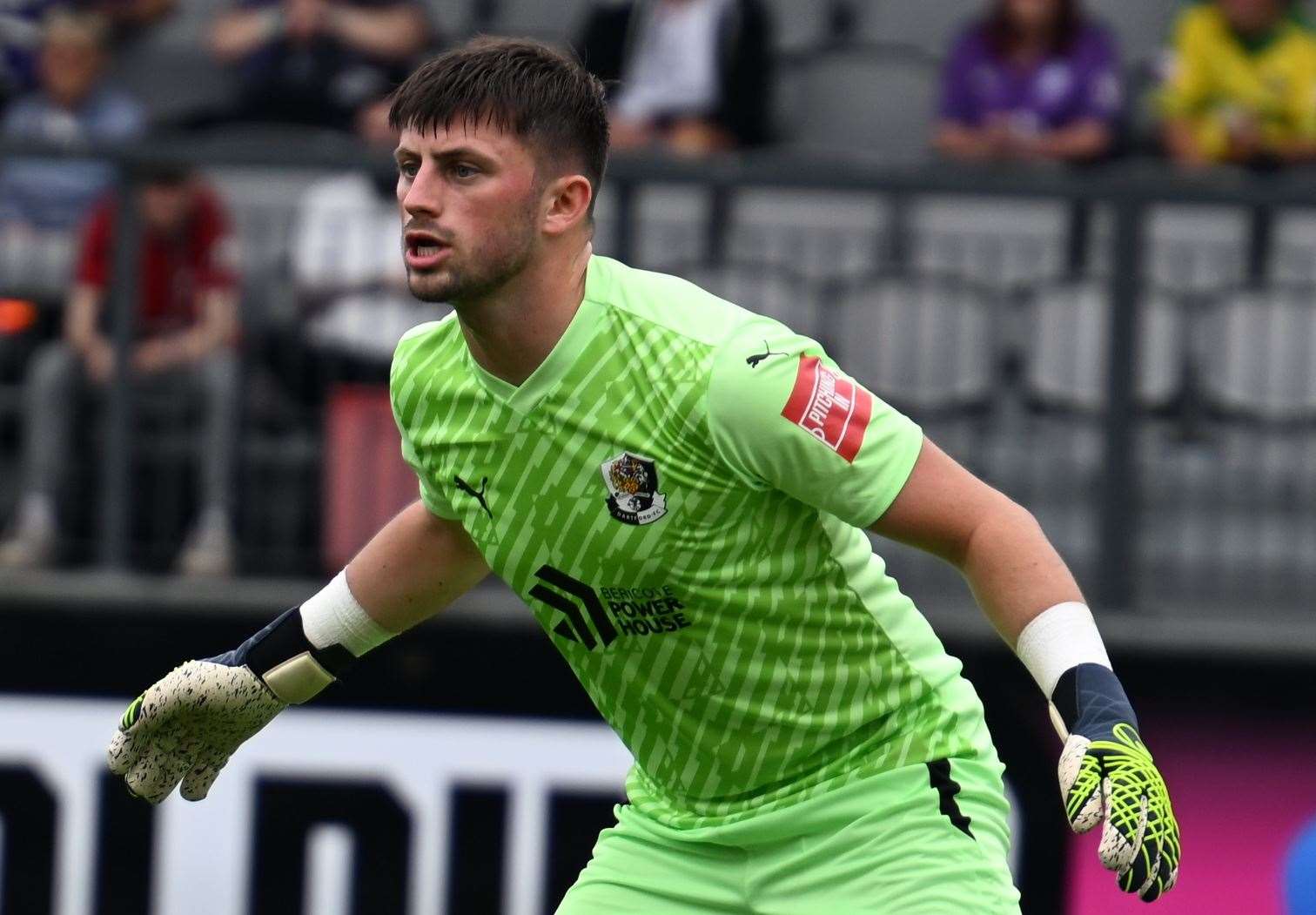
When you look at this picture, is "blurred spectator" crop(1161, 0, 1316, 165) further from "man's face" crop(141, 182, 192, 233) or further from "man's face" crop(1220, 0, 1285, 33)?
"man's face" crop(141, 182, 192, 233)

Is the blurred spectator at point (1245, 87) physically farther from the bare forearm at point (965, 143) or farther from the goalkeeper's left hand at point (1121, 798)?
the goalkeeper's left hand at point (1121, 798)

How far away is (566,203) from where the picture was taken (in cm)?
407

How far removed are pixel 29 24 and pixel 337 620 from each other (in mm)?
5566

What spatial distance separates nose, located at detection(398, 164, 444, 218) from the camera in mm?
3889

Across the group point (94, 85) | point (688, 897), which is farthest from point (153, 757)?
point (94, 85)

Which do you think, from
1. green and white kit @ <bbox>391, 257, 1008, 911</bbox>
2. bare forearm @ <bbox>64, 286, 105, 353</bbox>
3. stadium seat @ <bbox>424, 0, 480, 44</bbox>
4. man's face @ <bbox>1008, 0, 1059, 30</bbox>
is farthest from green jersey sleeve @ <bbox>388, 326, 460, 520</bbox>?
stadium seat @ <bbox>424, 0, 480, 44</bbox>

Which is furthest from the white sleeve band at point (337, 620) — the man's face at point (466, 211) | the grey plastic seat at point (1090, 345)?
the grey plastic seat at point (1090, 345)

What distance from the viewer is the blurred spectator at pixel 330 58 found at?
8938 mm

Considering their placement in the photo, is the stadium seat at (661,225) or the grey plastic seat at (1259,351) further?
the stadium seat at (661,225)

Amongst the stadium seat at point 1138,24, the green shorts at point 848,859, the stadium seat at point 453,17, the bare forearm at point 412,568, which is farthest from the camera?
the stadium seat at point 453,17

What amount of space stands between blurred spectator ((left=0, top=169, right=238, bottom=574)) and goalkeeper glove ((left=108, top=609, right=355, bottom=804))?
307 centimetres

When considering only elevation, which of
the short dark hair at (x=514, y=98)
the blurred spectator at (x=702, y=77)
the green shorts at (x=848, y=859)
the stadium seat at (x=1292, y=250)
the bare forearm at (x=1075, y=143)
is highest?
the blurred spectator at (x=702, y=77)

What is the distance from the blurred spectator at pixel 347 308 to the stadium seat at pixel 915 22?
2.90m

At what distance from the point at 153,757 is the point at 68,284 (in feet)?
11.6
